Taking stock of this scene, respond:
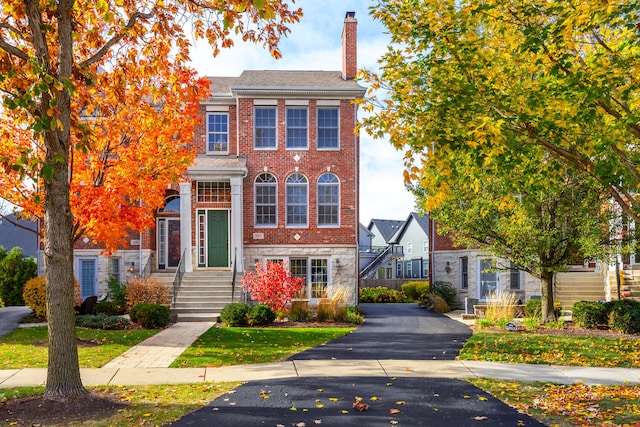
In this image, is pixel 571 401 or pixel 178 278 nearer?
pixel 571 401

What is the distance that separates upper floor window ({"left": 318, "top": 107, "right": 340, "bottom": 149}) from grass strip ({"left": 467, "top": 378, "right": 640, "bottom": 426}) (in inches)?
591

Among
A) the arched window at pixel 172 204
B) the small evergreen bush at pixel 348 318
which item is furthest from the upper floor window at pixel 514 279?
the arched window at pixel 172 204

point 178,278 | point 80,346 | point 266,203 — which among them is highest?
point 266,203

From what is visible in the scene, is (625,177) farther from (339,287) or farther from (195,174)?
(195,174)

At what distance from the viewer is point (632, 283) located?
73.6 ft

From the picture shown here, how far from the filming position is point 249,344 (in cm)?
1444

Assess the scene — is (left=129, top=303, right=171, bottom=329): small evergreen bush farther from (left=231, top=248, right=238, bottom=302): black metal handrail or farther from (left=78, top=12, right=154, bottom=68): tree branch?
(left=78, top=12, right=154, bottom=68): tree branch

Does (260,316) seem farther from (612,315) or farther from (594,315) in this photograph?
(612,315)

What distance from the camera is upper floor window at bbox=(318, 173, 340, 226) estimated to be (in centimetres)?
2367

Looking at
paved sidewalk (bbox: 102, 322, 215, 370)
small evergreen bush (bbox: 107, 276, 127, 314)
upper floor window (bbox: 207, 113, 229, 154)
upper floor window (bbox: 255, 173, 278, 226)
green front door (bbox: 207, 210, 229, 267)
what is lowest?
paved sidewalk (bbox: 102, 322, 215, 370)

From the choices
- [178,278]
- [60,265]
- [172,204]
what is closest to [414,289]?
[172,204]

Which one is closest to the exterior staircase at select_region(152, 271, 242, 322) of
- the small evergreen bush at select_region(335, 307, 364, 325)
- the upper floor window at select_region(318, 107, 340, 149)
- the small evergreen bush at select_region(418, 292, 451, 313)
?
the small evergreen bush at select_region(335, 307, 364, 325)

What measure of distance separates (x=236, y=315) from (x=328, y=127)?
29.4 feet

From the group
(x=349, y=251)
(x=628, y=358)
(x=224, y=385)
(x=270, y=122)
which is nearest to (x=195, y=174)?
(x=270, y=122)
